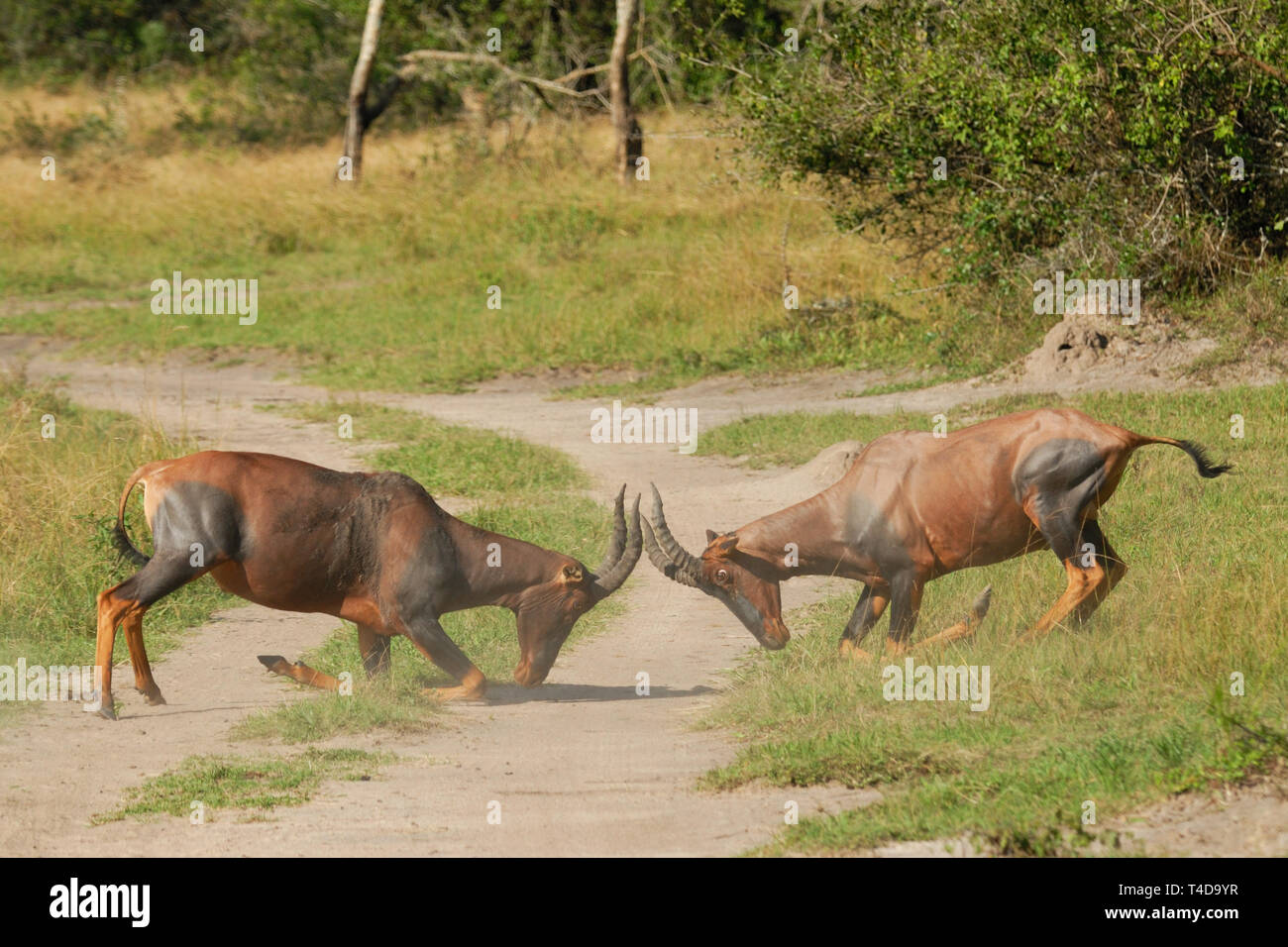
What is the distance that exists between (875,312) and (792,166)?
1.87 meters

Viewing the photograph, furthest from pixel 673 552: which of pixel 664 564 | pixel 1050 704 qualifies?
pixel 1050 704

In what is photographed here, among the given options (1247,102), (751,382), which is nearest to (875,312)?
(751,382)

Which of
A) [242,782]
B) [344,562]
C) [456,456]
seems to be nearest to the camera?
[242,782]

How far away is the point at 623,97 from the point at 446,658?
17.7 metres

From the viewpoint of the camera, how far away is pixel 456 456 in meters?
13.7

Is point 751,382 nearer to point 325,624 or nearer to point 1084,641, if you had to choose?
point 325,624

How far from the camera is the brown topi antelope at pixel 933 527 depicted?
8125 mm

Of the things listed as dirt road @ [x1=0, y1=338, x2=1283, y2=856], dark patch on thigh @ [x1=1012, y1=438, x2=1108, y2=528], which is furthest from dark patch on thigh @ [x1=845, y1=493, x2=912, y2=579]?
dirt road @ [x1=0, y1=338, x2=1283, y2=856]

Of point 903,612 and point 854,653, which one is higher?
point 903,612

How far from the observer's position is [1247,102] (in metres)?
15.3

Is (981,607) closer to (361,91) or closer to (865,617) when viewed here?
(865,617)

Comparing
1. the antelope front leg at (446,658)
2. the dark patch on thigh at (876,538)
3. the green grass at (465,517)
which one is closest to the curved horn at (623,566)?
the antelope front leg at (446,658)

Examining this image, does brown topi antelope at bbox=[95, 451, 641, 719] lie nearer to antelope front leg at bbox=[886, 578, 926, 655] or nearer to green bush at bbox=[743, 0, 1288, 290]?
antelope front leg at bbox=[886, 578, 926, 655]

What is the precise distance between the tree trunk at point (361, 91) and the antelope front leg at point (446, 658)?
18664mm
